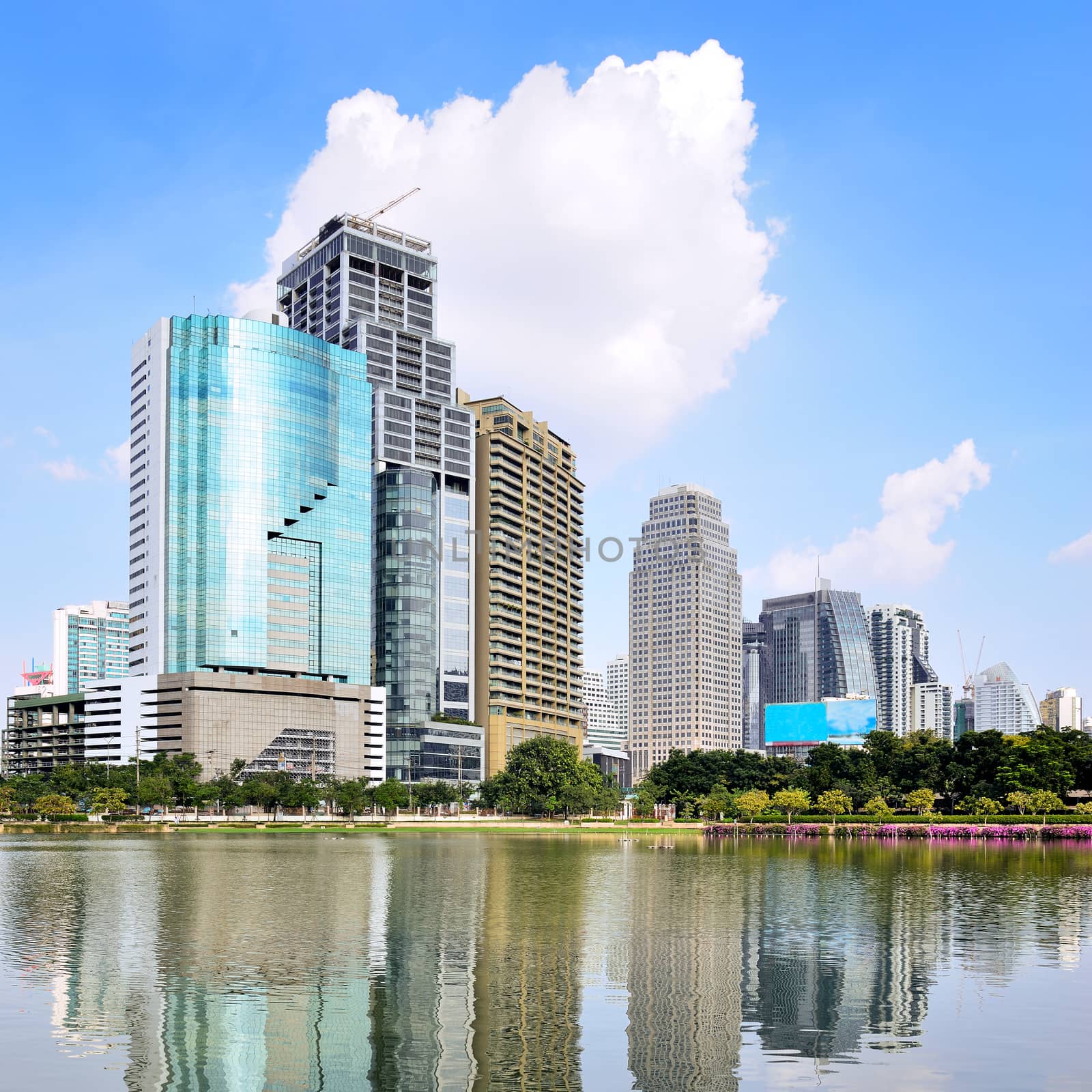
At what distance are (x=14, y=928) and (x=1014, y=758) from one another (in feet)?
500

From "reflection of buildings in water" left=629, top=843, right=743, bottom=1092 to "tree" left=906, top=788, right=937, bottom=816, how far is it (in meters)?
120

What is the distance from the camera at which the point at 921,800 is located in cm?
18450

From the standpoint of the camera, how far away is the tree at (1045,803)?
16688cm

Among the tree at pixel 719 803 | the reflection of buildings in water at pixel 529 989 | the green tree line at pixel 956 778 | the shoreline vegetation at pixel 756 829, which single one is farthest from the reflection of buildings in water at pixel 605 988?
the tree at pixel 719 803

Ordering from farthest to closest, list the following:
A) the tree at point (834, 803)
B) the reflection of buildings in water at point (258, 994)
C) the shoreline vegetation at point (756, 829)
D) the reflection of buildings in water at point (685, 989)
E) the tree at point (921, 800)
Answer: the tree at point (834, 803) < the tree at point (921, 800) < the shoreline vegetation at point (756, 829) < the reflection of buildings in water at point (685, 989) < the reflection of buildings in water at point (258, 994)

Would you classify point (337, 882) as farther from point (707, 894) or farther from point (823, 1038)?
point (823, 1038)

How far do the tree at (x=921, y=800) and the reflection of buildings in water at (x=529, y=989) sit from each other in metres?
121

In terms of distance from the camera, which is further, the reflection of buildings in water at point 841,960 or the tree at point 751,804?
the tree at point 751,804

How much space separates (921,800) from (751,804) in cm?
2558

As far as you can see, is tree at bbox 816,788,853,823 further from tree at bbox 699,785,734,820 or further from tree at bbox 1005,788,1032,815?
tree at bbox 1005,788,1032,815

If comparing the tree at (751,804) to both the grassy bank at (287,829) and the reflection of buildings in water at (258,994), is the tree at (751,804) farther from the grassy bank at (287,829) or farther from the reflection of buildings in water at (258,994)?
the reflection of buildings in water at (258,994)

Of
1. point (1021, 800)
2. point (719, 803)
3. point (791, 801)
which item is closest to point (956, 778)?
point (1021, 800)

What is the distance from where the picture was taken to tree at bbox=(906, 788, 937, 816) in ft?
605

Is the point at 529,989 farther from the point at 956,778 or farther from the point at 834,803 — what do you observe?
the point at 956,778
